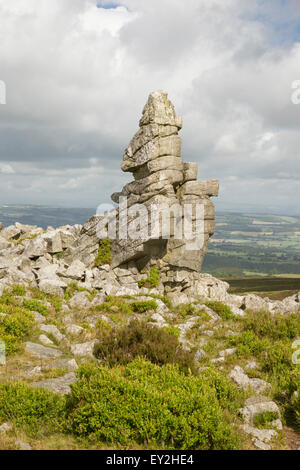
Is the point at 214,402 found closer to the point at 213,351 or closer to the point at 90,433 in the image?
the point at 90,433

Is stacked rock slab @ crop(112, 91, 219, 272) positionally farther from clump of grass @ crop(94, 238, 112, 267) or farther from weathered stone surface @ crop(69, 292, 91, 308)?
weathered stone surface @ crop(69, 292, 91, 308)

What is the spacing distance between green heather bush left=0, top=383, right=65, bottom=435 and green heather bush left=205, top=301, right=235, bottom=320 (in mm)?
13836

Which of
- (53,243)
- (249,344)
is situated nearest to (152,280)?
(53,243)

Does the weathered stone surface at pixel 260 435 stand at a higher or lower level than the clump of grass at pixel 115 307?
higher

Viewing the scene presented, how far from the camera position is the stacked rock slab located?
3069 centimetres

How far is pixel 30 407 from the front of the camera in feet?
26.6

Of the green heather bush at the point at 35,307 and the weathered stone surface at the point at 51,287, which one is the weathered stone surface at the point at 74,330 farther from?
the weathered stone surface at the point at 51,287

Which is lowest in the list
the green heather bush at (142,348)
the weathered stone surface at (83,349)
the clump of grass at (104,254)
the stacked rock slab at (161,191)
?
the weathered stone surface at (83,349)

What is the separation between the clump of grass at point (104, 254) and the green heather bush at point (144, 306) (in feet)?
37.9

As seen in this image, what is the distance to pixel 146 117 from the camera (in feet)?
101

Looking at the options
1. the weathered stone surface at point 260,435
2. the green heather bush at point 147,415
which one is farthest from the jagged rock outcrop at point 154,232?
the weathered stone surface at point 260,435

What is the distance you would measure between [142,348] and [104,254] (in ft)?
Result: 69.9

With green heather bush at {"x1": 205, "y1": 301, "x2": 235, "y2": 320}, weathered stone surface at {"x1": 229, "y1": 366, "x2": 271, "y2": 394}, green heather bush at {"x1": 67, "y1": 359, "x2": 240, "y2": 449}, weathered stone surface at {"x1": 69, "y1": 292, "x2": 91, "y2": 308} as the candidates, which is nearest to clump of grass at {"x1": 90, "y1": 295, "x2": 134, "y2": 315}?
weathered stone surface at {"x1": 69, "y1": 292, "x2": 91, "y2": 308}

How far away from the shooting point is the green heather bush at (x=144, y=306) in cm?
2139
